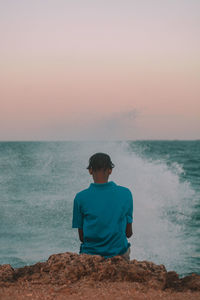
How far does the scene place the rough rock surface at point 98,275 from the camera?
264cm

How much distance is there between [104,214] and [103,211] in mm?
24

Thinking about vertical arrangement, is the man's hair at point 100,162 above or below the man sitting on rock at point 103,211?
above

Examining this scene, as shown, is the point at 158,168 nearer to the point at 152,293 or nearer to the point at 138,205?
the point at 138,205

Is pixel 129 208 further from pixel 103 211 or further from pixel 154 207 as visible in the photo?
pixel 154 207

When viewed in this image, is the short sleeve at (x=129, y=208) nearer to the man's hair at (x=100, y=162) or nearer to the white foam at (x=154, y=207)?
the man's hair at (x=100, y=162)

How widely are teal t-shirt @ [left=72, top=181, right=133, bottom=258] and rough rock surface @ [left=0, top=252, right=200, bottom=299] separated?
152mm

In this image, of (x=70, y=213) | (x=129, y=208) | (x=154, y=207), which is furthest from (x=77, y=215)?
(x=154, y=207)

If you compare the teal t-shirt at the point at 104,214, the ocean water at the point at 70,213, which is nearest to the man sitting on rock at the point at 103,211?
the teal t-shirt at the point at 104,214

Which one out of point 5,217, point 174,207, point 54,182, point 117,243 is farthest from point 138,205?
point 117,243

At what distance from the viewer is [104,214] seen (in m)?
2.84

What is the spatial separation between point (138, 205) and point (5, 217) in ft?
13.4

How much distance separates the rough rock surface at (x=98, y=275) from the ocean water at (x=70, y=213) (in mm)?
4013

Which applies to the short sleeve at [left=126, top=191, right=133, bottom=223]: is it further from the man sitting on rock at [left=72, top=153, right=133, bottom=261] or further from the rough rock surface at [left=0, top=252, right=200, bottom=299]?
the rough rock surface at [left=0, top=252, right=200, bottom=299]

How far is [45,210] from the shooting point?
35.9ft
